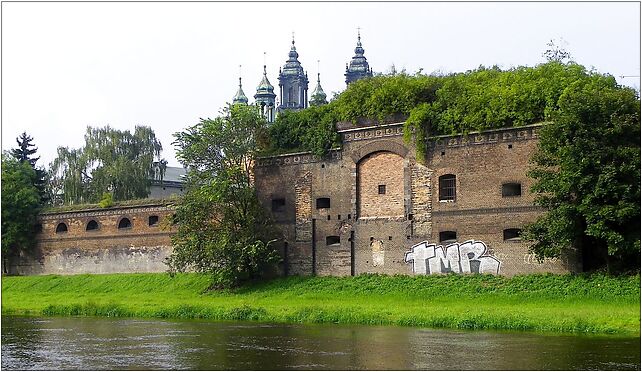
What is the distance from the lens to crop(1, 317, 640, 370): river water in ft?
57.5

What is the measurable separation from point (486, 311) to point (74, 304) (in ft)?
49.8

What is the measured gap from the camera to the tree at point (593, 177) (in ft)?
88.5

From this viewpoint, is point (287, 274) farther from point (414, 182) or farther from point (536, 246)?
point (536, 246)

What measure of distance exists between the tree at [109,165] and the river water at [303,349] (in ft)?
87.8

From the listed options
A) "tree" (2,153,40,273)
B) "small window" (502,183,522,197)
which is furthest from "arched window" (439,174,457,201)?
"tree" (2,153,40,273)

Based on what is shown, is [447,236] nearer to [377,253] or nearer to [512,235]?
[512,235]

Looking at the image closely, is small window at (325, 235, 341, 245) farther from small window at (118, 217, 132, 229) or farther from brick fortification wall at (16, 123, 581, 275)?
small window at (118, 217, 132, 229)

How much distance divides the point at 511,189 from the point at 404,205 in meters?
4.02

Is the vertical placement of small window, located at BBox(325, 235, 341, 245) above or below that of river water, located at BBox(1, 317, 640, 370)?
above

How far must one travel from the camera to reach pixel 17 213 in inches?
1813

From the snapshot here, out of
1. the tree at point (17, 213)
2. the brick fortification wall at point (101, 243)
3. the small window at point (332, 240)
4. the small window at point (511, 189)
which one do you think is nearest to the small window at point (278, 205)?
the small window at point (332, 240)

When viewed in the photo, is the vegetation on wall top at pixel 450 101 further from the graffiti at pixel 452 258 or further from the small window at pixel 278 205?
the graffiti at pixel 452 258

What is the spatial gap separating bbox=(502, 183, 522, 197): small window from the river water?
8.46 m

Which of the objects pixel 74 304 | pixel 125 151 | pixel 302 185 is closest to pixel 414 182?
pixel 302 185
